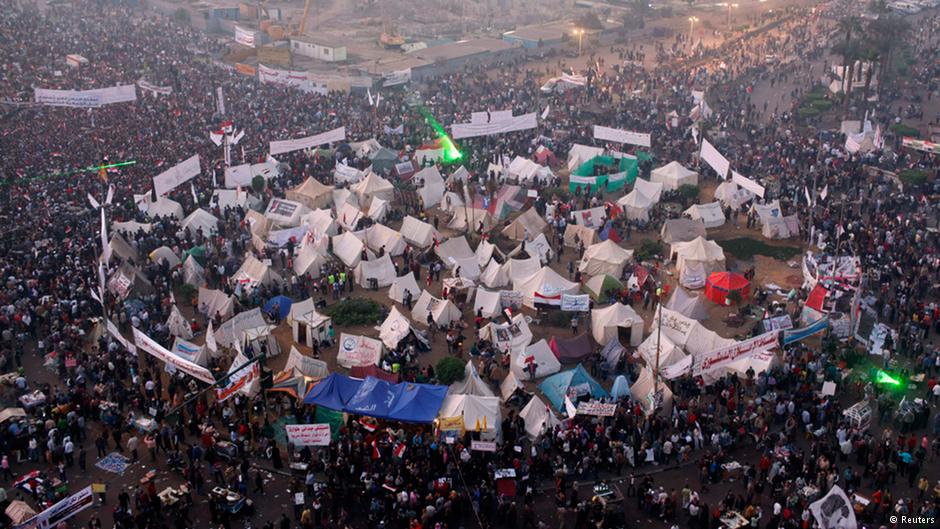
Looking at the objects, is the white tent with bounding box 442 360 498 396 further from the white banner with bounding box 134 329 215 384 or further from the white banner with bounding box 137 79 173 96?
the white banner with bounding box 137 79 173 96

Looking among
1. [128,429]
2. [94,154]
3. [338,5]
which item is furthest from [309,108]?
[338,5]

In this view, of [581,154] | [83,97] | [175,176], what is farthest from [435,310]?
[83,97]

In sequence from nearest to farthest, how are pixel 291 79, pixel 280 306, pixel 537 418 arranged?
pixel 537 418
pixel 280 306
pixel 291 79

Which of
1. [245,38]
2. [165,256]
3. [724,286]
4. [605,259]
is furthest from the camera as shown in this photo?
[245,38]

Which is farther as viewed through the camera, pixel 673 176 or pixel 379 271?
pixel 673 176

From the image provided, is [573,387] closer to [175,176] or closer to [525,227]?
[525,227]

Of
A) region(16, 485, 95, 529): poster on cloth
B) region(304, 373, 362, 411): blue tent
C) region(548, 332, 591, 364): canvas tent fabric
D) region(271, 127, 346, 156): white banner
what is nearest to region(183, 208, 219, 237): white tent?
region(271, 127, 346, 156): white banner

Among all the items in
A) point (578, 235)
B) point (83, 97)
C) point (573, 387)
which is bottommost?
point (573, 387)

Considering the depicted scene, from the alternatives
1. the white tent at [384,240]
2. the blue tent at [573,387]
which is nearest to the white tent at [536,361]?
the blue tent at [573,387]

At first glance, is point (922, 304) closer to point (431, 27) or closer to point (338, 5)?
point (431, 27)
